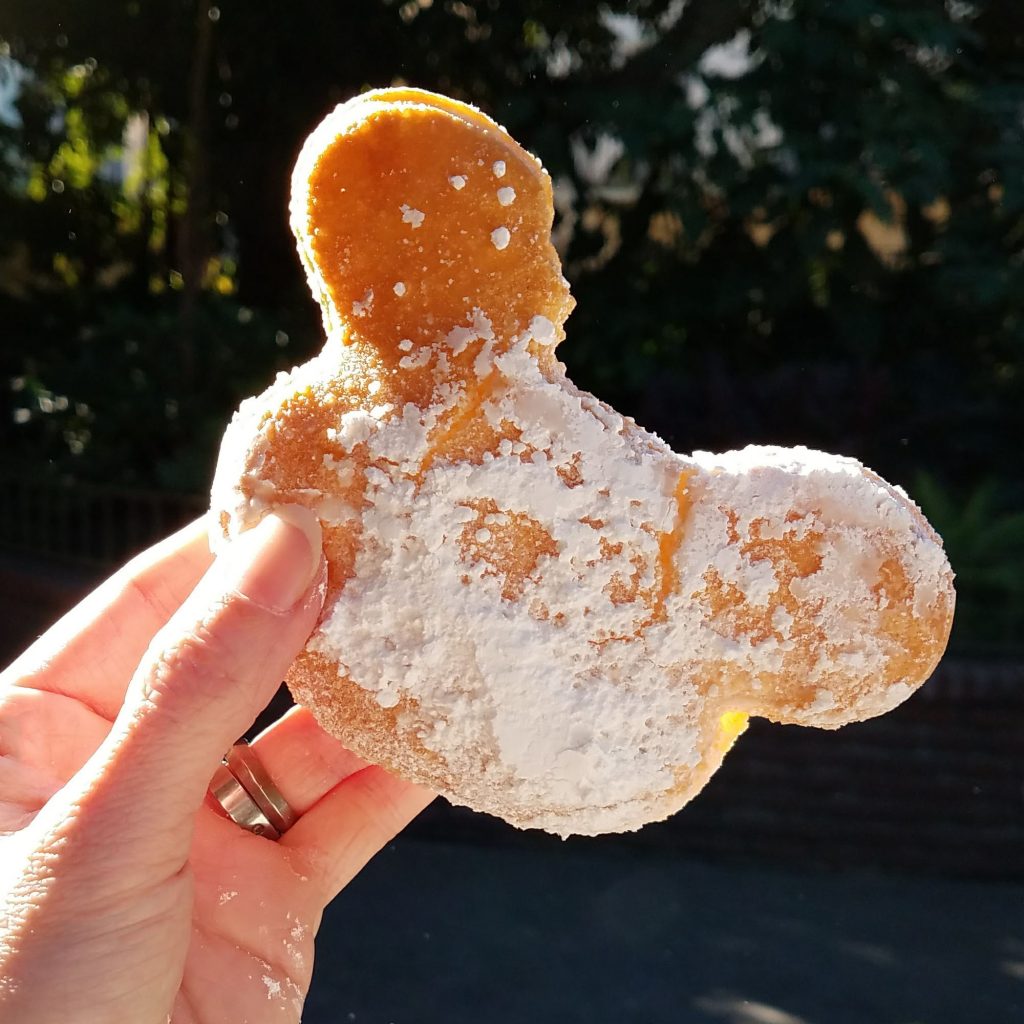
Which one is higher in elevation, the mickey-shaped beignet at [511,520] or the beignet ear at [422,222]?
the beignet ear at [422,222]

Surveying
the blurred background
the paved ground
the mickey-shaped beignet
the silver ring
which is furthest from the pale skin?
the blurred background

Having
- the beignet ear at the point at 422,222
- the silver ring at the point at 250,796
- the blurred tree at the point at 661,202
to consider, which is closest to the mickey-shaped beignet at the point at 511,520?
the beignet ear at the point at 422,222

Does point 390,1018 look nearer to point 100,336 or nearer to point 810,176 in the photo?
point 810,176

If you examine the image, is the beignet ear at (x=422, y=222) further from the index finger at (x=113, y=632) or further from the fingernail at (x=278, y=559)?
the index finger at (x=113, y=632)

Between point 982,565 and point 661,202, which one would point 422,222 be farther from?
point 661,202

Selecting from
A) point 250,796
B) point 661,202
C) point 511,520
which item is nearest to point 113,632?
point 250,796

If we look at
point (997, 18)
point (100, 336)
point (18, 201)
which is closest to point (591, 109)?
point (997, 18)

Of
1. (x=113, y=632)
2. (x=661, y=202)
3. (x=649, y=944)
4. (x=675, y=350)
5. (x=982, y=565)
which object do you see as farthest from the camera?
(x=661, y=202)
